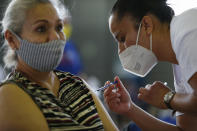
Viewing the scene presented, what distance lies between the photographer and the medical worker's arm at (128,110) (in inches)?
73.4

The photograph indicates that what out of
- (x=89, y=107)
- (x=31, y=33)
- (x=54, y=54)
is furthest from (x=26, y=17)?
(x=89, y=107)

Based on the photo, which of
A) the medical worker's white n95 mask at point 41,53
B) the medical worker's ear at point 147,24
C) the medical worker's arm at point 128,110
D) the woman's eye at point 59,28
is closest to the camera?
the medical worker's white n95 mask at point 41,53

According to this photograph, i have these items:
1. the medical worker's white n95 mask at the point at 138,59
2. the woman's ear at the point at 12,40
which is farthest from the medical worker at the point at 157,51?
the woman's ear at the point at 12,40

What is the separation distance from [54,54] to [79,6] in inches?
195

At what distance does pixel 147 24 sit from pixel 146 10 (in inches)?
3.2

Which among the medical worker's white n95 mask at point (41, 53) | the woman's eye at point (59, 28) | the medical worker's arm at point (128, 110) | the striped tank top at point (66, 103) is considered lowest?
the medical worker's arm at point (128, 110)

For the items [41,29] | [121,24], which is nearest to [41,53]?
[41,29]

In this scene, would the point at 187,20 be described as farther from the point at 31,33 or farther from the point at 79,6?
the point at 79,6

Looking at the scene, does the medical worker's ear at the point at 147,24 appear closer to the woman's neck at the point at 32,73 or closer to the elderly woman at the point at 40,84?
the elderly woman at the point at 40,84

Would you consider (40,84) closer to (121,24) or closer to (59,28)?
(59,28)

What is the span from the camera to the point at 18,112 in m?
1.30

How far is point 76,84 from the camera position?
1.62 m

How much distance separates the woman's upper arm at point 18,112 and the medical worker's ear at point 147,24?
77 centimetres

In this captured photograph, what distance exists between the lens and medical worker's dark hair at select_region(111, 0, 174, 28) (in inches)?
68.3
